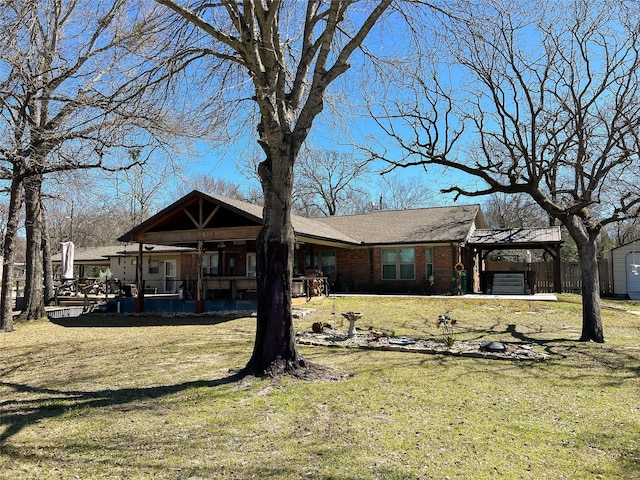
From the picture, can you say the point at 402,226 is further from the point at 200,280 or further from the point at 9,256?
the point at 9,256

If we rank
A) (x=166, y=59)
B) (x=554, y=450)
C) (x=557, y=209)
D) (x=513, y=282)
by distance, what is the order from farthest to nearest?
(x=513, y=282) < (x=557, y=209) < (x=166, y=59) < (x=554, y=450)

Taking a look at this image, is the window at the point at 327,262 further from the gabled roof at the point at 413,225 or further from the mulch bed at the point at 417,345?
the mulch bed at the point at 417,345

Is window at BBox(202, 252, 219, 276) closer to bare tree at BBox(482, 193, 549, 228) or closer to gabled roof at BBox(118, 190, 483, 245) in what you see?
gabled roof at BBox(118, 190, 483, 245)

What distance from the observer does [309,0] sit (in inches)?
300

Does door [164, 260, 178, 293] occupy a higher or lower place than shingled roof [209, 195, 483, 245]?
lower

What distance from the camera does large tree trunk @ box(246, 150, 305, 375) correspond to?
22.8 feet

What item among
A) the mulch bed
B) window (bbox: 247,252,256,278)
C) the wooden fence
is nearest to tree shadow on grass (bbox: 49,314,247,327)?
the mulch bed

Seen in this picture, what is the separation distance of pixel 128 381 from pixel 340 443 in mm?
4102

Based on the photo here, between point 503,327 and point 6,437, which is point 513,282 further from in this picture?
point 6,437

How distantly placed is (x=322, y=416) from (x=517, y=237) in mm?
19319

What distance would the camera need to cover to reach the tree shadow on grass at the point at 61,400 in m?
5.17

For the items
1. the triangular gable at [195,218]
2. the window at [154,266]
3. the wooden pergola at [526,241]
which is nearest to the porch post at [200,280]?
the triangular gable at [195,218]

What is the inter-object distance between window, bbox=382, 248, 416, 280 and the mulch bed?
35.9ft

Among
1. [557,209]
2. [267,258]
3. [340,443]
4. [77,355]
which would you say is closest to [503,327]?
[557,209]
